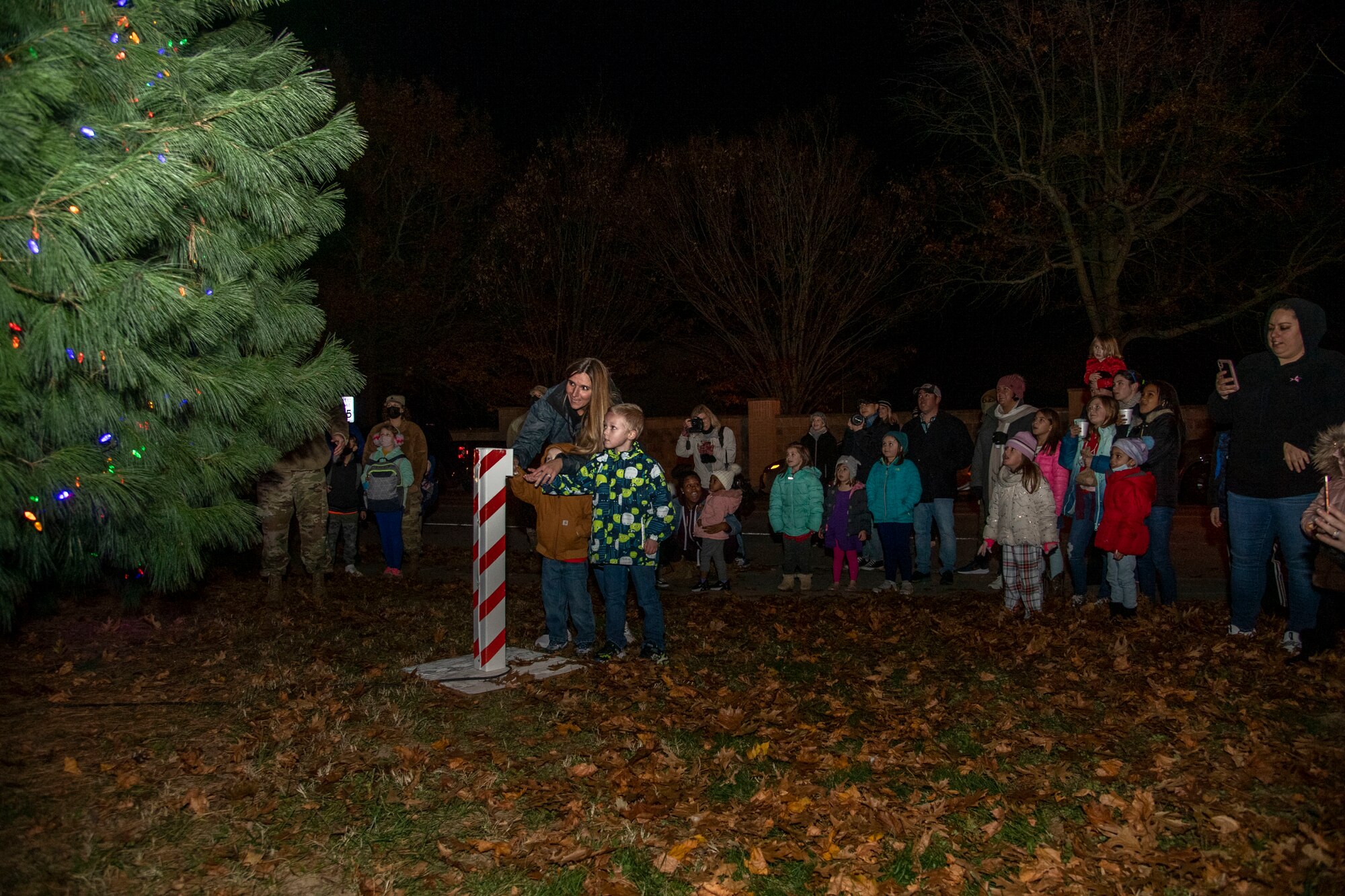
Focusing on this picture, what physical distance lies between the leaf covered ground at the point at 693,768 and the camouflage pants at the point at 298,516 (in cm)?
166

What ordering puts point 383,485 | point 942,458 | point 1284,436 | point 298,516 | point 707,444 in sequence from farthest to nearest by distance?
point 707,444, point 383,485, point 942,458, point 298,516, point 1284,436

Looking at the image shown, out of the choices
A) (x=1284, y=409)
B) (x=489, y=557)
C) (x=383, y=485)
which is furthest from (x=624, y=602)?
(x=1284, y=409)

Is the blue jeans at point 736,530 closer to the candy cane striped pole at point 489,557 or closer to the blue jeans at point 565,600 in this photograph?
the blue jeans at point 565,600

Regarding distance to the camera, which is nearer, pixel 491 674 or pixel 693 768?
pixel 693 768

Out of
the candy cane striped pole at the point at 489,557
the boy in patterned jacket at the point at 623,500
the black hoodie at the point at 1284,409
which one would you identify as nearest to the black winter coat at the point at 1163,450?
the black hoodie at the point at 1284,409

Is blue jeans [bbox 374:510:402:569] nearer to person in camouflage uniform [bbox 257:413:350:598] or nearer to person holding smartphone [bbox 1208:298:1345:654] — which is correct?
person in camouflage uniform [bbox 257:413:350:598]

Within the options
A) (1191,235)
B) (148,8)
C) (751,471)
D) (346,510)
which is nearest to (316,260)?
(751,471)

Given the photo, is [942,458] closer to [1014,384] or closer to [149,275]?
[1014,384]

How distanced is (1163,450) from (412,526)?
7844mm

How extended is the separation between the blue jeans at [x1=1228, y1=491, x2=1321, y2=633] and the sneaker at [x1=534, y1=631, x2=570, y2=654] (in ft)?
16.1

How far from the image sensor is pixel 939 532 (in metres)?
10.9

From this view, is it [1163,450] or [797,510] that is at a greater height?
[1163,450]

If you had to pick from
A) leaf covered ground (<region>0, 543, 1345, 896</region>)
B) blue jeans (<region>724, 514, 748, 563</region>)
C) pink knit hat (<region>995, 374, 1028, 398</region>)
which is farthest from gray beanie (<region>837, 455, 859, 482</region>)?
leaf covered ground (<region>0, 543, 1345, 896</region>)

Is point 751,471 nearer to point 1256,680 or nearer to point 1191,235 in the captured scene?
point 1191,235
